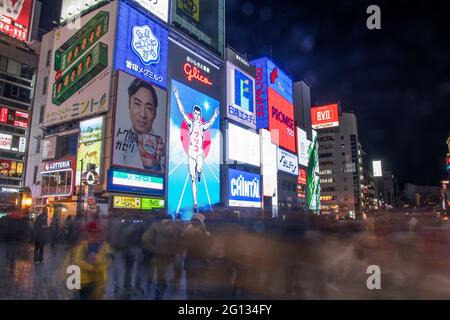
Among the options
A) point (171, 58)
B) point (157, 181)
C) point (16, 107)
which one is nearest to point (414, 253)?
point (157, 181)

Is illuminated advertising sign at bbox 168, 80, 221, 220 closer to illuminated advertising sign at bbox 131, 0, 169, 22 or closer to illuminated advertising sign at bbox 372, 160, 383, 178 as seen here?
illuminated advertising sign at bbox 131, 0, 169, 22

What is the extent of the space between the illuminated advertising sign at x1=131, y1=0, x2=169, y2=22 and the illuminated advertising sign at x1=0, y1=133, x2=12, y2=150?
32247mm

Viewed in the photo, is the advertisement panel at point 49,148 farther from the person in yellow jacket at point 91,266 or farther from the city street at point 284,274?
the person in yellow jacket at point 91,266

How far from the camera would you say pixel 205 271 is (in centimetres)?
805

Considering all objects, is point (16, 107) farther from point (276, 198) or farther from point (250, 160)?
point (276, 198)

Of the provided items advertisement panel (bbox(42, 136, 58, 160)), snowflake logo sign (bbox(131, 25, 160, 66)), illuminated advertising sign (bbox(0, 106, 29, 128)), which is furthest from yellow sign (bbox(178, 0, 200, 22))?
illuminated advertising sign (bbox(0, 106, 29, 128))

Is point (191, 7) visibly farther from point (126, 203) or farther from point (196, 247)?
point (196, 247)

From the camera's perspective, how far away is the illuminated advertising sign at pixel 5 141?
52.9m

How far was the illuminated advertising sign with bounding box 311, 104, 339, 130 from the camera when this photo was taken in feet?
321

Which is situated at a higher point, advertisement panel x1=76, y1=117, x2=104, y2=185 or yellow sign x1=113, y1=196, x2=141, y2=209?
advertisement panel x1=76, y1=117, x2=104, y2=185

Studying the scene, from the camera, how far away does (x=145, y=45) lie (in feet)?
109

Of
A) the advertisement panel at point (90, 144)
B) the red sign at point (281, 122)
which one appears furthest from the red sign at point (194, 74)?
the red sign at point (281, 122)

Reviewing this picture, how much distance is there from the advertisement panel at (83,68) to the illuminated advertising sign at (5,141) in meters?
21.8

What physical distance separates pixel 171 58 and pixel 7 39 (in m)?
32.0
